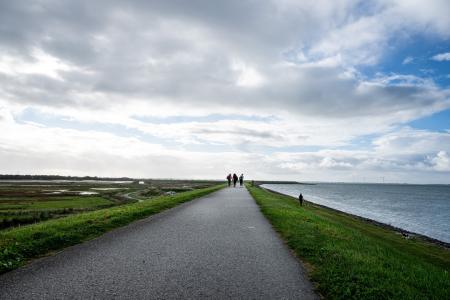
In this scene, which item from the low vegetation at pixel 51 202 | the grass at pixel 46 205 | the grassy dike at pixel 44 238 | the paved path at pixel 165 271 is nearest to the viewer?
the paved path at pixel 165 271

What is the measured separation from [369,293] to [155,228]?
9.50 m

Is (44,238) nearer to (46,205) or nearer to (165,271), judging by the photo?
(165,271)

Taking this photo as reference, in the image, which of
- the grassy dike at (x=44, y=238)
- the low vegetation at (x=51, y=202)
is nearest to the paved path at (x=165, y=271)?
the grassy dike at (x=44, y=238)

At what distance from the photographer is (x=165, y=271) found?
7527 mm

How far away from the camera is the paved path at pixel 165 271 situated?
6.22 meters

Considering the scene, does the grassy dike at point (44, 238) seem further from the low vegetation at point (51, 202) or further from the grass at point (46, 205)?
the grass at point (46, 205)

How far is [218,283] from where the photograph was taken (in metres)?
6.78

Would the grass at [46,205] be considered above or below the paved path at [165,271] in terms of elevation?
below

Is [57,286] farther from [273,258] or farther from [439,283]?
[439,283]

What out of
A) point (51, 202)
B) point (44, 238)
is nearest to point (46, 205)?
point (51, 202)

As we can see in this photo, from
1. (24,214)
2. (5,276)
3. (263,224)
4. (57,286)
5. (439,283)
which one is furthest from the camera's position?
(24,214)

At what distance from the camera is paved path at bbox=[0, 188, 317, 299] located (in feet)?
20.4

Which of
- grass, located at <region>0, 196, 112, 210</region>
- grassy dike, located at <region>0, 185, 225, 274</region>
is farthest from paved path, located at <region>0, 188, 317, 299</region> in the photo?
grass, located at <region>0, 196, 112, 210</region>

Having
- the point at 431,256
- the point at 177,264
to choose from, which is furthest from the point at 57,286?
the point at 431,256
